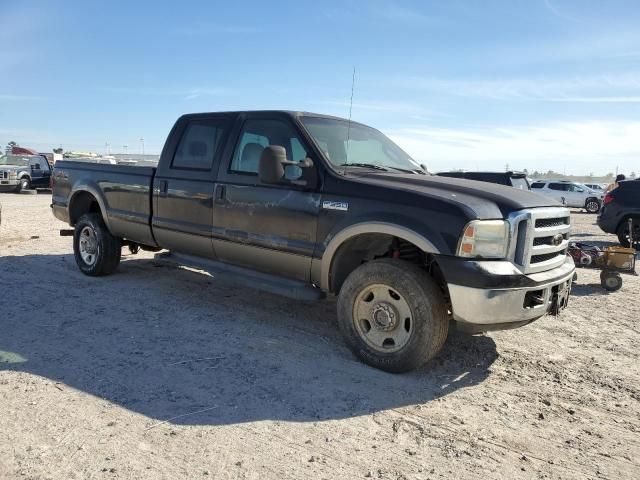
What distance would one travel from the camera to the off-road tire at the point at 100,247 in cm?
655

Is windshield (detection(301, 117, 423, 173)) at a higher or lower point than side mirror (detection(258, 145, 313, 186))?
higher

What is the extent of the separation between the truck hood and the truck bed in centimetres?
276

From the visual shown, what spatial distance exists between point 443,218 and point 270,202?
5.50ft

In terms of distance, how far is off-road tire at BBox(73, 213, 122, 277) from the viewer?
6.55 metres

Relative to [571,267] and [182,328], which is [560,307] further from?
[182,328]

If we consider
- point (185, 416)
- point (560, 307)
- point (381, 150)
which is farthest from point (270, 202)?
point (560, 307)

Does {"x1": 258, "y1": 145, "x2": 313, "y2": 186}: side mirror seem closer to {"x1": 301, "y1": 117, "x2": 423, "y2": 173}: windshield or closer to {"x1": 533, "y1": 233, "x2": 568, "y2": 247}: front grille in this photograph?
{"x1": 301, "y1": 117, "x2": 423, "y2": 173}: windshield

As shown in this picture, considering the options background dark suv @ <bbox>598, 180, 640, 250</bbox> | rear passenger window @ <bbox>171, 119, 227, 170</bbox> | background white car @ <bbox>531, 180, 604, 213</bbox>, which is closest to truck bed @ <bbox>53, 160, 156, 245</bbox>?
rear passenger window @ <bbox>171, 119, 227, 170</bbox>

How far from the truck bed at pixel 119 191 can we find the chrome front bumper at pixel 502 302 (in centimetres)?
378

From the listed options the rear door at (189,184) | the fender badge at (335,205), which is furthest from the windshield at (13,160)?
the fender badge at (335,205)

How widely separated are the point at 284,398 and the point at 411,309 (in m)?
1.12

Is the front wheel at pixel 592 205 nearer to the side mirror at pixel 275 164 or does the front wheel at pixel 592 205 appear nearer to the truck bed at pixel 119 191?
the truck bed at pixel 119 191

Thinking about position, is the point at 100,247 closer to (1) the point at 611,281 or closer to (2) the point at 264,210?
(2) the point at 264,210

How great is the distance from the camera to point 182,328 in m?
4.82
